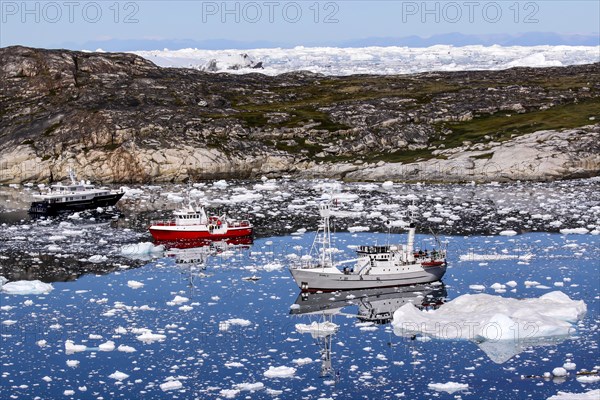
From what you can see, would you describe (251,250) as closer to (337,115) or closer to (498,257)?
(498,257)

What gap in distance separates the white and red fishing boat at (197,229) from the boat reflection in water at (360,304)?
22775mm

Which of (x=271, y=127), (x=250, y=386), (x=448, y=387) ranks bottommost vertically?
(x=448, y=387)

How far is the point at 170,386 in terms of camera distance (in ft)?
129

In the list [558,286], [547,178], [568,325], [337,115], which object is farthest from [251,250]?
[337,115]

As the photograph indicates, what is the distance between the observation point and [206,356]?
4388 centimetres

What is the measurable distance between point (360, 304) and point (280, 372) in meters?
14.7

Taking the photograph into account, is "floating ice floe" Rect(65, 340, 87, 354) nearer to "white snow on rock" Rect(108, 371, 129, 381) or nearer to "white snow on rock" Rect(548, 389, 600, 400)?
"white snow on rock" Rect(108, 371, 129, 381)

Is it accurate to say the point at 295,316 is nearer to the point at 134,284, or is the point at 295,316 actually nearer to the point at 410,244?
the point at 410,244

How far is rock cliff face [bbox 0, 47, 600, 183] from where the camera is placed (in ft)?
397

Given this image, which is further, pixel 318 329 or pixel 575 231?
pixel 575 231

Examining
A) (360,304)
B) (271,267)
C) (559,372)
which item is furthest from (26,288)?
(559,372)

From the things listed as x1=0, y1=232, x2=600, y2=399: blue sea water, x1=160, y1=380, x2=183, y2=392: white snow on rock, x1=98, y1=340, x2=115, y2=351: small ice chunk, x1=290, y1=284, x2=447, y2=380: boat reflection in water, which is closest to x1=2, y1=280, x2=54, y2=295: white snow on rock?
x1=0, y1=232, x2=600, y2=399: blue sea water

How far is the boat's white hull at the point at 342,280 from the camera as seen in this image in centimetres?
5691

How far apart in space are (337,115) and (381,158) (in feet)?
63.2
